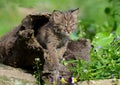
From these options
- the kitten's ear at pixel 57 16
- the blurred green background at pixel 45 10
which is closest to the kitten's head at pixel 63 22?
the kitten's ear at pixel 57 16

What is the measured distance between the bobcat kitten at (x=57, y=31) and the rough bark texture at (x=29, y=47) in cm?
9

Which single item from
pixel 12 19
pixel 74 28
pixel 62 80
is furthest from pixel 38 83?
pixel 12 19

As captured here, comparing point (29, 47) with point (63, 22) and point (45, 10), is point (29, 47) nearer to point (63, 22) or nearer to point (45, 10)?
point (63, 22)

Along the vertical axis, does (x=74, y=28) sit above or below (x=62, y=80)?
above

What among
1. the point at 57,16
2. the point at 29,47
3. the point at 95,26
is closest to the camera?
the point at 29,47

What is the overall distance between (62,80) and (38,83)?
0.84 feet

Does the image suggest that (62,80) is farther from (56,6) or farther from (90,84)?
(56,6)

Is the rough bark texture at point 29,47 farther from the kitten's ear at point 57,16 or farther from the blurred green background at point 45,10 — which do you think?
the blurred green background at point 45,10

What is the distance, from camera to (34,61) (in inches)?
249

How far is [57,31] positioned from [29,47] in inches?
18.1

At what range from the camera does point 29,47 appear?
6.20 meters

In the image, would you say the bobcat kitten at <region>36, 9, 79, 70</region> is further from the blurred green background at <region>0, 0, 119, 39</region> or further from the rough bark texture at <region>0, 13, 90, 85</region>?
the blurred green background at <region>0, 0, 119, 39</region>

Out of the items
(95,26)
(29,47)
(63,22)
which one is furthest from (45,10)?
(29,47)

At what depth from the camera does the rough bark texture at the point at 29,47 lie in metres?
6.17
